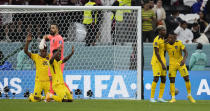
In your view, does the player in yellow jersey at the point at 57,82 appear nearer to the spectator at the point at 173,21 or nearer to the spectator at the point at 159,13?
the spectator at the point at 159,13

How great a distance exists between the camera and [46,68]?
12.8 metres

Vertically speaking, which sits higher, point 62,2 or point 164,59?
point 62,2

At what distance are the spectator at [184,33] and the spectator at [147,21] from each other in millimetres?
947

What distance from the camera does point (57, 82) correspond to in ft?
38.4

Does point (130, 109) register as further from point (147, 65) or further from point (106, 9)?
point (147, 65)

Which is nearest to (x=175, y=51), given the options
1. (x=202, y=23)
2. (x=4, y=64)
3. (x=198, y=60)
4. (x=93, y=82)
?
(x=93, y=82)

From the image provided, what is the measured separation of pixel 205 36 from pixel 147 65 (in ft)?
8.23

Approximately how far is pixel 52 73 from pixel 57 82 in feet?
0.93

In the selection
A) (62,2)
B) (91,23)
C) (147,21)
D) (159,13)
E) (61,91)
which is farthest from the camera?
(159,13)

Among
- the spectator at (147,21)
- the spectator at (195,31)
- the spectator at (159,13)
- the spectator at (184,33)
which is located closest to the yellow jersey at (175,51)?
the spectator at (147,21)

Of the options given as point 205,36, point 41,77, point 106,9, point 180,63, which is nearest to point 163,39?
point 180,63

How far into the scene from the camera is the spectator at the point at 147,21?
55.0 ft

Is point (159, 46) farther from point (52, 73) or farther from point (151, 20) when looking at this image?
point (151, 20)

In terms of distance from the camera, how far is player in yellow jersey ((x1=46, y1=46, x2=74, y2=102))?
38.2 ft
